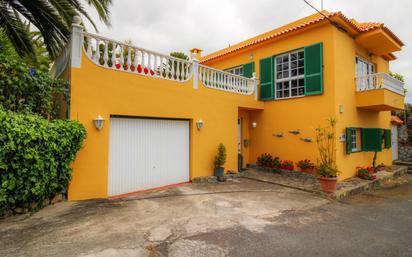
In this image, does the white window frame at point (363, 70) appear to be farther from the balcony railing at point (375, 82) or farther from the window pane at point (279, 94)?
the window pane at point (279, 94)

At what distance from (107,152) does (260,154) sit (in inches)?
274

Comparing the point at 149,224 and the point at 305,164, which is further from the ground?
the point at 305,164

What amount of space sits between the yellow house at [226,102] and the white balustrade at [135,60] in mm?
32

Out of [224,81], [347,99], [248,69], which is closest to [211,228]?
→ [224,81]

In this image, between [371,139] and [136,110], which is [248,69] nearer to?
[371,139]

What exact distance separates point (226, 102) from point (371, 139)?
652cm

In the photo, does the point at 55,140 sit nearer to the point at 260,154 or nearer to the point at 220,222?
the point at 220,222

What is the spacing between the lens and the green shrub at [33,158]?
3.50 metres

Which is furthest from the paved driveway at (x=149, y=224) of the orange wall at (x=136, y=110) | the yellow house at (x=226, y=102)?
the yellow house at (x=226, y=102)

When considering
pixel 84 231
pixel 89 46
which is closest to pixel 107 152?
pixel 84 231

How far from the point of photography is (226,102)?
871 cm

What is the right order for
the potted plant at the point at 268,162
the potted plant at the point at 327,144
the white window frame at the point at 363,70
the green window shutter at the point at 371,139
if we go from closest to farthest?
1. the potted plant at the point at 327,144
2. the green window shutter at the point at 371,139
3. the potted plant at the point at 268,162
4. the white window frame at the point at 363,70

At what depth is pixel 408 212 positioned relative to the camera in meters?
5.46

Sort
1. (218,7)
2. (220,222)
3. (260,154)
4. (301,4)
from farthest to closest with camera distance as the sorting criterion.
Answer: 1. (260,154)
2. (218,7)
3. (301,4)
4. (220,222)
